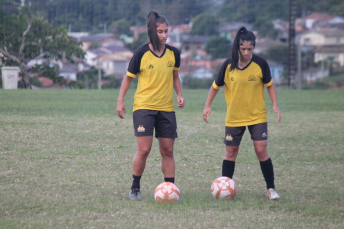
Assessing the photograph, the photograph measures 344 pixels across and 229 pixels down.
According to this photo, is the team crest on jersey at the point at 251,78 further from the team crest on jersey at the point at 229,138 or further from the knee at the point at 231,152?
the knee at the point at 231,152

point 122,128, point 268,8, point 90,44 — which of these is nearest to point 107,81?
point 90,44

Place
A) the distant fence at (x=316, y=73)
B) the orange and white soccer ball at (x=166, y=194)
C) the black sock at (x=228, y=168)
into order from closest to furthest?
the orange and white soccer ball at (x=166, y=194) < the black sock at (x=228, y=168) < the distant fence at (x=316, y=73)

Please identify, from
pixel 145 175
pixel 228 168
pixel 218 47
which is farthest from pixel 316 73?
pixel 228 168

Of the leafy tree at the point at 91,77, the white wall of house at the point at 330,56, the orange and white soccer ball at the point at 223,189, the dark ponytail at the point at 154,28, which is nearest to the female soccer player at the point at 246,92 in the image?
the orange and white soccer ball at the point at 223,189

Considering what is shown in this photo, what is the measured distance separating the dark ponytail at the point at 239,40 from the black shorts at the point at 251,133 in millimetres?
650

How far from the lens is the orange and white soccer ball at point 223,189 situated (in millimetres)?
5305

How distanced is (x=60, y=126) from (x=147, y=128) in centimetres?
502

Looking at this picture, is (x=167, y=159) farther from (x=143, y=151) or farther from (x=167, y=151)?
(x=143, y=151)

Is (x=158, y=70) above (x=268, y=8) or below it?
below

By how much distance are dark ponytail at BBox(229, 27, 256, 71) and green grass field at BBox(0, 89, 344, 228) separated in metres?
1.45

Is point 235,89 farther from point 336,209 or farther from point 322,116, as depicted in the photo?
point 322,116

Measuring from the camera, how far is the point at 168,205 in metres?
4.98

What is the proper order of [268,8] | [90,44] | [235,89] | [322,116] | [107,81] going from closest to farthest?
[235,89] → [322,116] → [107,81] → [90,44] → [268,8]

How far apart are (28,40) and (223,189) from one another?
2065 cm
